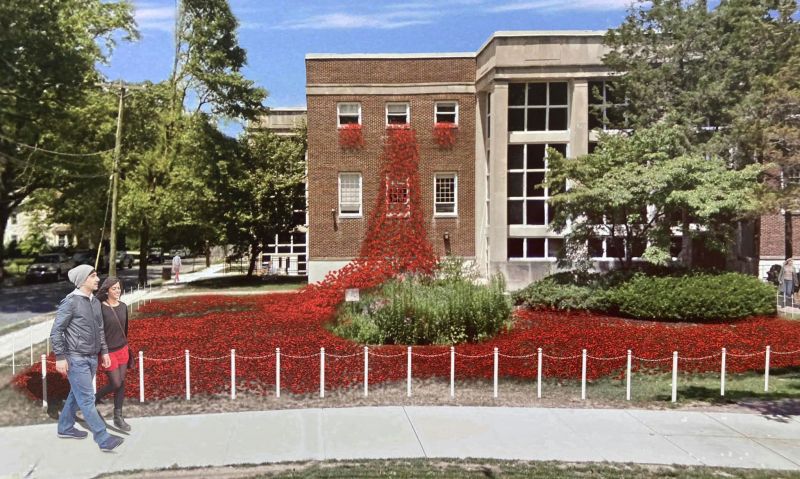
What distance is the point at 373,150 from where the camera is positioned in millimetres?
28656

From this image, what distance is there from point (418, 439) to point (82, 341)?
4.30m

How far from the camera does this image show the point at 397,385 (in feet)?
35.9

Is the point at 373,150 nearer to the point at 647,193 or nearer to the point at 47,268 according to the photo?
the point at 647,193

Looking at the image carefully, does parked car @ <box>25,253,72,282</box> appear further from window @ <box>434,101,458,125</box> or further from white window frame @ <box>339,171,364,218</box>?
window @ <box>434,101,458,125</box>

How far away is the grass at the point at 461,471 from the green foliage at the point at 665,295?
10594mm

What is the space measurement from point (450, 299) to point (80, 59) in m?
20.8

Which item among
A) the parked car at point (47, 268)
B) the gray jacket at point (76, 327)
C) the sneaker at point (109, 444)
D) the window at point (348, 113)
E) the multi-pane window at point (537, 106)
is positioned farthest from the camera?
the parked car at point (47, 268)

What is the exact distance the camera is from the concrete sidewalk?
741cm

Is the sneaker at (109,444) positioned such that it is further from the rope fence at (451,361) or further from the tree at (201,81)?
the tree at (201,81)

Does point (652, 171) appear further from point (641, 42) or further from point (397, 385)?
point (397, 385)

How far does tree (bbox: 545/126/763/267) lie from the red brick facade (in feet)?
27.9

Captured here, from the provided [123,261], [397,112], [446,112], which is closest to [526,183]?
[446,112]

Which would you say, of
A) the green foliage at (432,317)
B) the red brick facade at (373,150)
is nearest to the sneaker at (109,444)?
the green foliage at (432,317)

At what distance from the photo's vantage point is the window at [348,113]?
28906mm
